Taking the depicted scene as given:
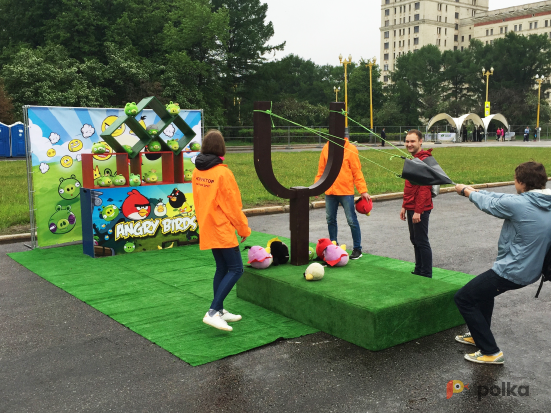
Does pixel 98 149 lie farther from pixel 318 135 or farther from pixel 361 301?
pixel 318 135

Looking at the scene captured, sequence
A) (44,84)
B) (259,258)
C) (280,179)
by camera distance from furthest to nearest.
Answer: (44,84), (280,179), (259,258)

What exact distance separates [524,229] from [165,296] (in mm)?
4046

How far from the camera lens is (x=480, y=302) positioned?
172 inches

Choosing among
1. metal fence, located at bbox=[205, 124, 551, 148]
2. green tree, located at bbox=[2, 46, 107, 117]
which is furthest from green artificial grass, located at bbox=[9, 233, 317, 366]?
green tree, located at bbox=[2, 46, 107, 117]

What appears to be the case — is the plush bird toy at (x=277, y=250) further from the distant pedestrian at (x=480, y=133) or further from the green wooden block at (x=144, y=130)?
the distant pedestrian at (x=480, y=133)

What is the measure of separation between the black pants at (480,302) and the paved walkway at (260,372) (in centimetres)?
20

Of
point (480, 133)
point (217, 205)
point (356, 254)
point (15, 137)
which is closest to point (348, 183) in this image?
point (356, 254)

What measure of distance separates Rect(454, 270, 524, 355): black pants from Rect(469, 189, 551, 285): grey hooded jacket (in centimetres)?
15

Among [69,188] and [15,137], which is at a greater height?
[15,137]

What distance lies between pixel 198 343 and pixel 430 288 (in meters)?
2.28

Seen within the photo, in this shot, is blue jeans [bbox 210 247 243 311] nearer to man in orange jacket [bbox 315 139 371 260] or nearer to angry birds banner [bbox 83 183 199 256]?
man in orange jacket [bbox 315 139 371 260]

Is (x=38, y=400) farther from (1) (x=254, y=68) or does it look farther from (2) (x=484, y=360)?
(1) (x=254, y=68)

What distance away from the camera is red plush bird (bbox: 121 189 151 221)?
889 centimetres

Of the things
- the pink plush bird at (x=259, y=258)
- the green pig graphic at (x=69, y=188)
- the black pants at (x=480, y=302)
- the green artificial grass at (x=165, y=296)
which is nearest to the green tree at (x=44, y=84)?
the green pig graphic at (x=69, y=188)
